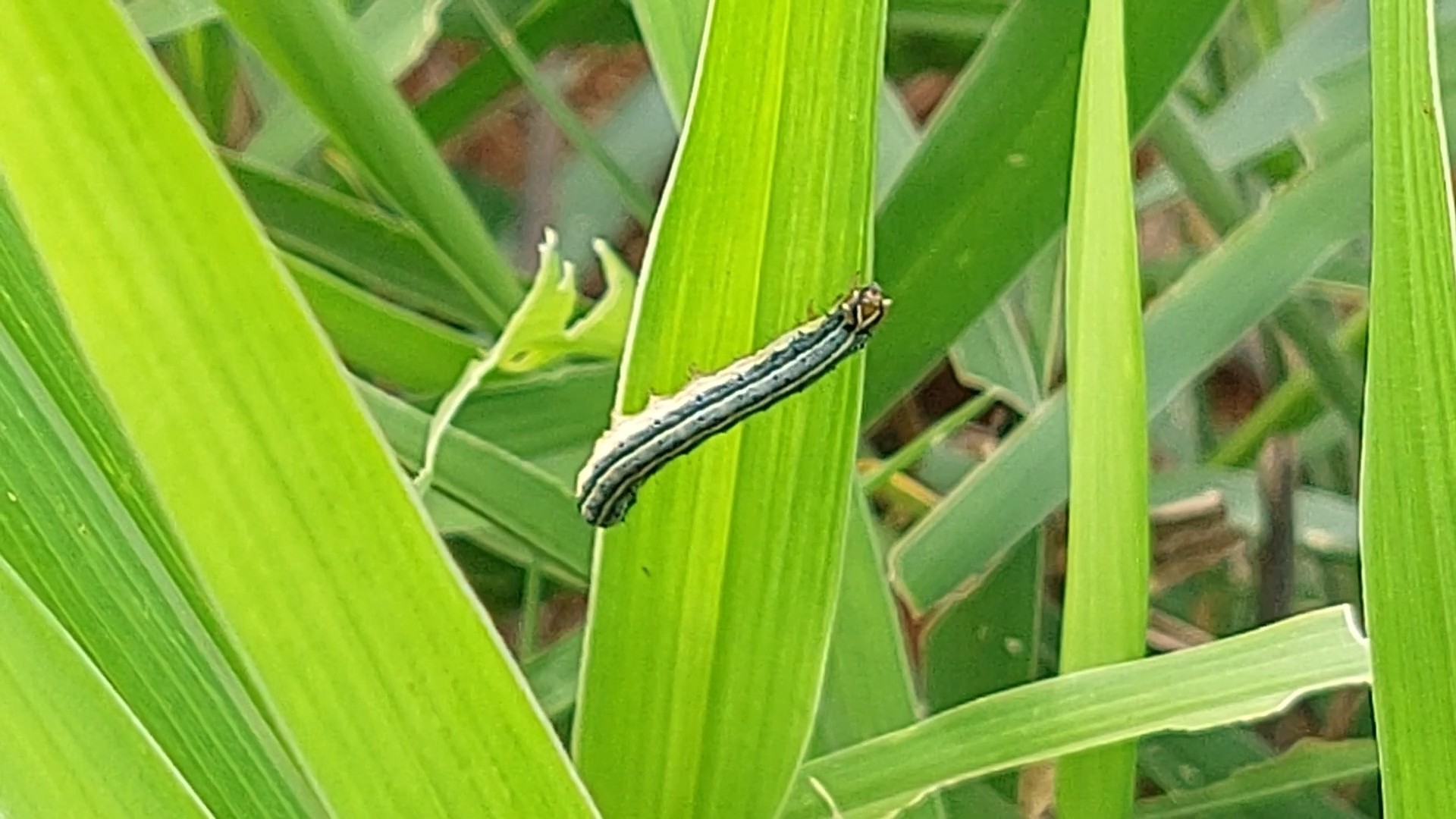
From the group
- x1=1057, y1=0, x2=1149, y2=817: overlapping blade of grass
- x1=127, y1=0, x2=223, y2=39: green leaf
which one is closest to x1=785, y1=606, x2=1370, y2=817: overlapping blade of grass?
x1=1057, y1=0, x2=1149, y2=817: overlapping blade of grass

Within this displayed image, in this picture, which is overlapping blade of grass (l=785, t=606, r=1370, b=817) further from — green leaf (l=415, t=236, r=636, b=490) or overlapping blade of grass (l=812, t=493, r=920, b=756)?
green leaf (l=415, t=236, r=636, b=490)

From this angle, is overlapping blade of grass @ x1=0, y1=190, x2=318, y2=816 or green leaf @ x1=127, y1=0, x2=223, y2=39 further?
green leaf @ x1=127, y1=0, x2=223, y2=39

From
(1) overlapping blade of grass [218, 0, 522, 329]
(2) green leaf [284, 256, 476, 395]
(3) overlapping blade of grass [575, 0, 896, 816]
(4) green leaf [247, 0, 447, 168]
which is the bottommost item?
(3) overlapping blade of grass [575, 0, 896, 816]

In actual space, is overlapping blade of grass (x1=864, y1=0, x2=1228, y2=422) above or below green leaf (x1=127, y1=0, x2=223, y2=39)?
below

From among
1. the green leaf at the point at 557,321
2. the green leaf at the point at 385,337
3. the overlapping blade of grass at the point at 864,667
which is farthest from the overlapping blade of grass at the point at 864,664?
the green leaf at the point at 385,337

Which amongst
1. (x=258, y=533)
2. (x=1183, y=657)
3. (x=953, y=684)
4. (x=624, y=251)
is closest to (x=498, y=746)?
(x=258, y=533)
